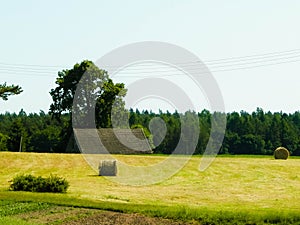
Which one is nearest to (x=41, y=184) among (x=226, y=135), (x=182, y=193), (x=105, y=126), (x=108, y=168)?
(x=182, y=193)

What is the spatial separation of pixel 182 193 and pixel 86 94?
37.9 meters

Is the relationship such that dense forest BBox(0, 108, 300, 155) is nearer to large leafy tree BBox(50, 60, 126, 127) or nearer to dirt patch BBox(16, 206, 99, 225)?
large leafy tree BBox(50, 60, 126, 127)

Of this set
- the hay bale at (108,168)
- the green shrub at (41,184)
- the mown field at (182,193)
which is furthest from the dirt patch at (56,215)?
the hay bale at (108,168)

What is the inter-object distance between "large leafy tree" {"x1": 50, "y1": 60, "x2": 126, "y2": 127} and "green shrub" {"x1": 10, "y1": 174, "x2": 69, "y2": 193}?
34680 millimetres

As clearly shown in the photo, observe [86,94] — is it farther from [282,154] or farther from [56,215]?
[56,215]

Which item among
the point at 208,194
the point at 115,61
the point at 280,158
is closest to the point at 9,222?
the point at 208,194

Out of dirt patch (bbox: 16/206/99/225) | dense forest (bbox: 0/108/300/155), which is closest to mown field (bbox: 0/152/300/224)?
dirt patch (bbox: 16/206/99/225)

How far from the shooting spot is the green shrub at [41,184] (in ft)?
83.1

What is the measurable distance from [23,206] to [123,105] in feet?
146

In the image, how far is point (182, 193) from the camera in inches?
1029

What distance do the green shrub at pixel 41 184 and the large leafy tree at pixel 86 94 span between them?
34680mm

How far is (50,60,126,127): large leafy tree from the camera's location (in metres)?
61.3

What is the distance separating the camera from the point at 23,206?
20.2 m

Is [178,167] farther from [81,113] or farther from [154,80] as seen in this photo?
[81,113]
